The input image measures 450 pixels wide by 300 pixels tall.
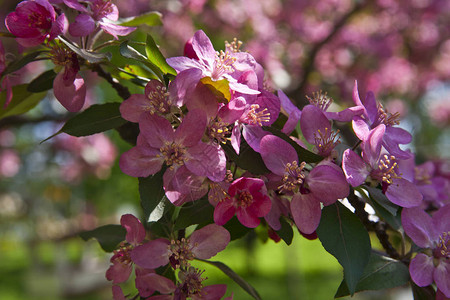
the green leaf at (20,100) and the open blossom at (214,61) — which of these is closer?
the open blossom at (214,61)

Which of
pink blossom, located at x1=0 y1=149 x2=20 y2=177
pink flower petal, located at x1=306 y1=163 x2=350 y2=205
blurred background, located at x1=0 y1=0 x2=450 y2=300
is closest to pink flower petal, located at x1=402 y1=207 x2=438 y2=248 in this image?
pink flower petal, located at x1=306 y1=163 x2=350 y2=205

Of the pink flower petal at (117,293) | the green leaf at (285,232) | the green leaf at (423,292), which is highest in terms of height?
the green leaf at (285,232)

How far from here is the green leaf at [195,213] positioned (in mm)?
490

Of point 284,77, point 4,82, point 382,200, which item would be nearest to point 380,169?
point 382,200

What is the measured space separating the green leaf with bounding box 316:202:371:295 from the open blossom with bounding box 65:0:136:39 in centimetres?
34

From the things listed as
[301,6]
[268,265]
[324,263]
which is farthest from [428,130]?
[301,6]

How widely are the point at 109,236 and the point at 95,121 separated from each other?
174 mm

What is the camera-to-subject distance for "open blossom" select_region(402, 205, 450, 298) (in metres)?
0.50

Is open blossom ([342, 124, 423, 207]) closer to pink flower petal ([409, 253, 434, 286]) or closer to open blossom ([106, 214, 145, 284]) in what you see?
pink flower petal ([409, 253, 434, 286])

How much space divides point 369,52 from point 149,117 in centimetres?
327

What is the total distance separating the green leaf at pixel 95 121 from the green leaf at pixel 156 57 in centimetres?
8

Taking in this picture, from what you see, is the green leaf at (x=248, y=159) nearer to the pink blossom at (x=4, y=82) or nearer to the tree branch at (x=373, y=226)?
the tree branch at (x=373, y=226)

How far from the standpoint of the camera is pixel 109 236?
1.96ft

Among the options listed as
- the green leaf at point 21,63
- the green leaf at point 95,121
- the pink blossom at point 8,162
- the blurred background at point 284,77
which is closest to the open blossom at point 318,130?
the green leaf at point 95,121
